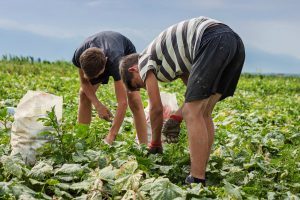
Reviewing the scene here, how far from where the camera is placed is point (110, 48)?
6.15 metres

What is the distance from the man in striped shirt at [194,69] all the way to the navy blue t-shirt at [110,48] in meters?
0.85

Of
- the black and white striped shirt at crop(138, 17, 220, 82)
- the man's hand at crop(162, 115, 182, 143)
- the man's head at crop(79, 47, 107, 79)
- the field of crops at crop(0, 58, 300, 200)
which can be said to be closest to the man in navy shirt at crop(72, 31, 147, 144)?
the man's head at crop(79, 47, 107, 79)

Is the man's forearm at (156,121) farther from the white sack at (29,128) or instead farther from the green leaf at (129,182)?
the green leaf at (129,182)

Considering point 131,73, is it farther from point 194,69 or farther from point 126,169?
point 126,169

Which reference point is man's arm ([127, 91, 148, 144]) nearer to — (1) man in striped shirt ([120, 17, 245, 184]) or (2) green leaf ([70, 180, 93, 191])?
(1) man in striped shirt ([120, 17, 245, 184])

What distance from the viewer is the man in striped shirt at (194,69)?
4.59m

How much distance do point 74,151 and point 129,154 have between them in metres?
0.48

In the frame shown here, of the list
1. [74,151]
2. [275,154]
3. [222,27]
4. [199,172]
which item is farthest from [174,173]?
[275,154]

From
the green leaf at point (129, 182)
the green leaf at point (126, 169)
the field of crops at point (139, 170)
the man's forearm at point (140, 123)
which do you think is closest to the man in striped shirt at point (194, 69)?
the field of crops at point (139, 170)

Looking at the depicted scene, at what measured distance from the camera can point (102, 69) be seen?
581cm

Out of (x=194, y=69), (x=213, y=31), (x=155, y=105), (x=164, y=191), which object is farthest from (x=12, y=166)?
(x=213, y=31)

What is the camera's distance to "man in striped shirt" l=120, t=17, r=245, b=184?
4586mm

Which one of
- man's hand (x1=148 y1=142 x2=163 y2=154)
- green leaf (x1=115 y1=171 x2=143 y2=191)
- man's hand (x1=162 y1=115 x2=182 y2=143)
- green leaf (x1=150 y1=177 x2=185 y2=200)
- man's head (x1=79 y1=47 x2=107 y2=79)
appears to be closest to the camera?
green leaf (x1=150 y1=177 x2=185 y2=200)

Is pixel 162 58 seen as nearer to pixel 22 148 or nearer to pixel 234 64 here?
pixel 234 64
